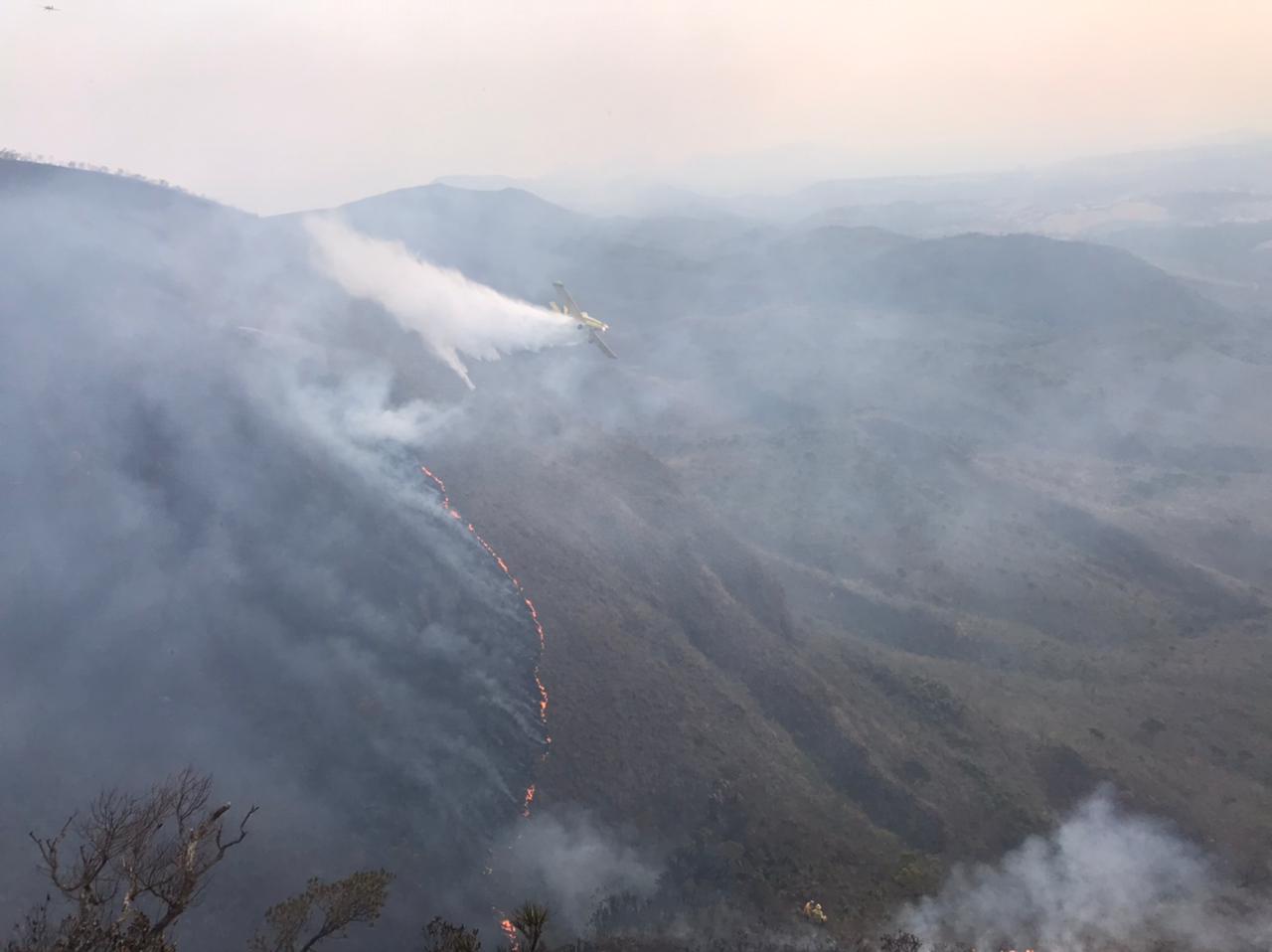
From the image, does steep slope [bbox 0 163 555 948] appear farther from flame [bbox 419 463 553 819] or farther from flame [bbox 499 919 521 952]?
flame [bbox 499 919 521 952]

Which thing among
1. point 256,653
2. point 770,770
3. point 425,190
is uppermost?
point 425,190

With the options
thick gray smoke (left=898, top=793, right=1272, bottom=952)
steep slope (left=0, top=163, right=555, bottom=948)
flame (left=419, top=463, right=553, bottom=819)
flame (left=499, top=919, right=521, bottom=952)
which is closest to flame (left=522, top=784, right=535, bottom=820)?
flame (left=419, top=463, right=553, bottom=819)

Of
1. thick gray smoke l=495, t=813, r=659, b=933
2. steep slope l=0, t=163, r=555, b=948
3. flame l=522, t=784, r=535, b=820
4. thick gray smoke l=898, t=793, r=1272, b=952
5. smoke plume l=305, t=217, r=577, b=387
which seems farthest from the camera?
smoke plume l=305, t=217, r=577, b=387

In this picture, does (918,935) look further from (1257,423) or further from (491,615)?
(1257,423)

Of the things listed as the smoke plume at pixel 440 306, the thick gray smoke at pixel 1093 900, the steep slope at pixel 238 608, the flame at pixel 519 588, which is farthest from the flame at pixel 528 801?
the smoke plume at pixel 440 306

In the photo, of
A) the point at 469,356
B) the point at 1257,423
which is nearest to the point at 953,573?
the point at 469,356

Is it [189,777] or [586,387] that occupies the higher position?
[586,387]

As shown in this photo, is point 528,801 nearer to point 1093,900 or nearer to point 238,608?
point 238,608

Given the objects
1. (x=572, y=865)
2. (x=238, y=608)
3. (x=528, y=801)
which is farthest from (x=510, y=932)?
(x=238, y=608)
